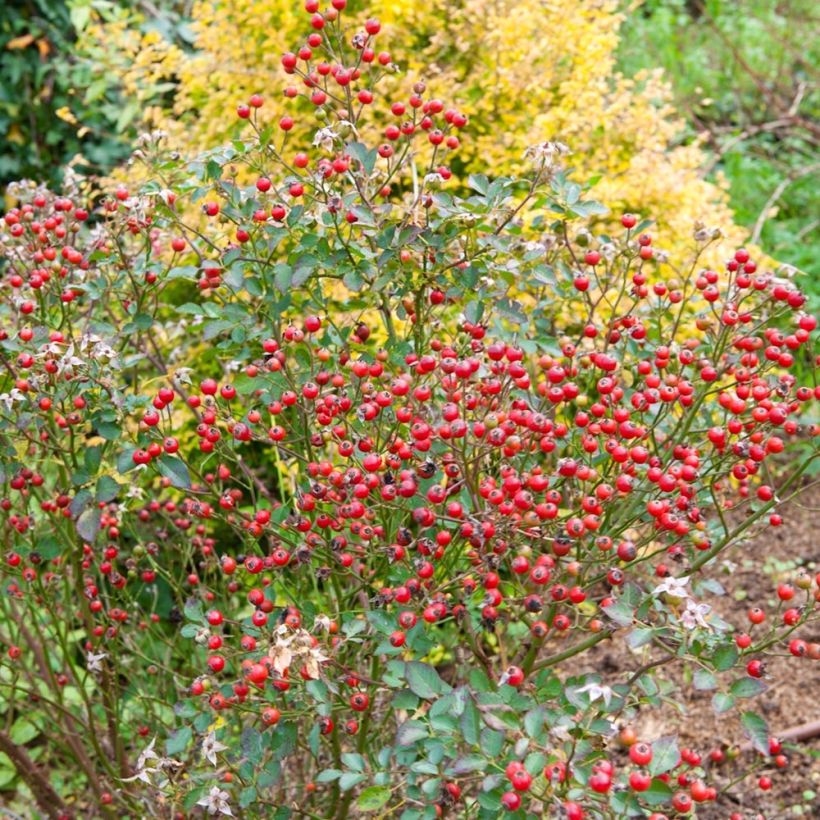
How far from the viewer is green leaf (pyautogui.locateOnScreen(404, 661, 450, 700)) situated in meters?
1.63

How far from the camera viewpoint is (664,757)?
150 cm

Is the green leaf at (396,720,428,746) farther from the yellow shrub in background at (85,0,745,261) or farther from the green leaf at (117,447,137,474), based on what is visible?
the yellow shrub in background at (85,0,745,261)

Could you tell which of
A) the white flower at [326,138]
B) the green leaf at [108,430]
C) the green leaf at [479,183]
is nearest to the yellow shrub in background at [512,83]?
the green leaf at [479,183]

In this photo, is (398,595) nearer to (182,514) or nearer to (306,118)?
(182,514)

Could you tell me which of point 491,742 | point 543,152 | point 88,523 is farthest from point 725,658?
point 88,523

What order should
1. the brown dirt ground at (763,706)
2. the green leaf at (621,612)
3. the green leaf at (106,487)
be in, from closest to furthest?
the green leaf at (621,612), the green leaf at (106,487), the brown dirt ground at (763,706)

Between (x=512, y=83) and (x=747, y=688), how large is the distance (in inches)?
116

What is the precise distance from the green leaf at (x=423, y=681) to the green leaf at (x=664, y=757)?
348mm

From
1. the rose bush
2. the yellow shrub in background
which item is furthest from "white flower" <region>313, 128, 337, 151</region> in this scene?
the yellow shrub in background

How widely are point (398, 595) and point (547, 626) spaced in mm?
364

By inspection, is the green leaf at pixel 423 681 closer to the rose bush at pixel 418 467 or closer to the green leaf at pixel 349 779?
the rose bush at pixel 418 467

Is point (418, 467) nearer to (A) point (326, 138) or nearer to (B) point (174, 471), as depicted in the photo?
(B) point (174, 471)

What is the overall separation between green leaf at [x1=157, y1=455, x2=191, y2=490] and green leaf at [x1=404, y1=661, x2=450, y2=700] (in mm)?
546

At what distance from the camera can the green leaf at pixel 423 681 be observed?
163cm
